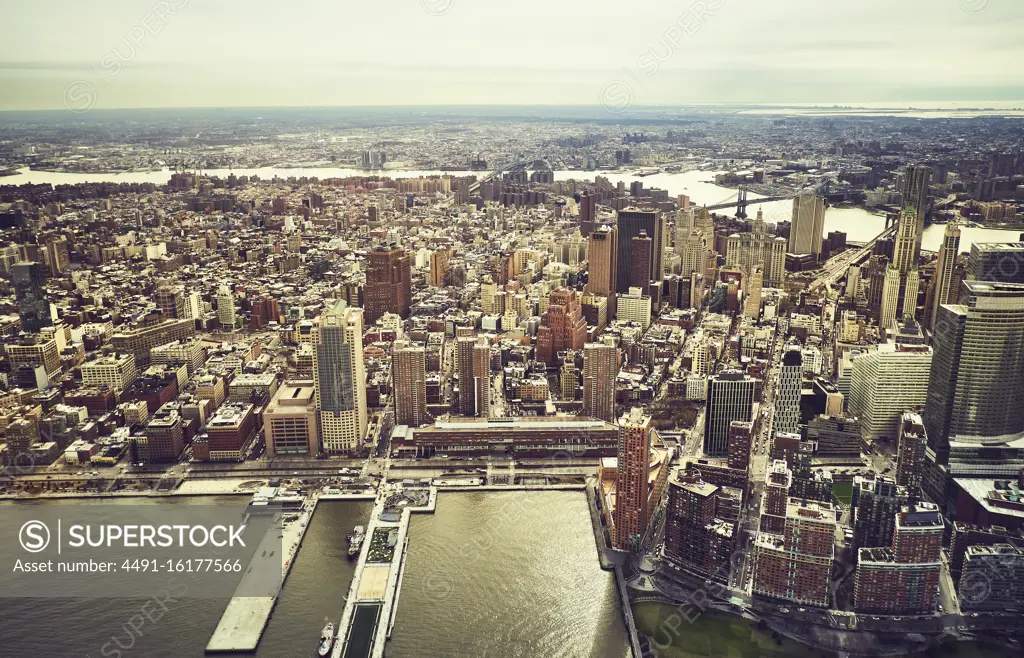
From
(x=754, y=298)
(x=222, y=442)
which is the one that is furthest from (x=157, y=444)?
(x=754, y=298)

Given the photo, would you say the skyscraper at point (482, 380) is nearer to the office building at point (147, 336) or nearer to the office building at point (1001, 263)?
the office building at point (147, 336)

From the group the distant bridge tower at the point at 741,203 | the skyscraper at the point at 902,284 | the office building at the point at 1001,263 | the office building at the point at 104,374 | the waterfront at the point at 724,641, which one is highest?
the office building at the point at 1001,263

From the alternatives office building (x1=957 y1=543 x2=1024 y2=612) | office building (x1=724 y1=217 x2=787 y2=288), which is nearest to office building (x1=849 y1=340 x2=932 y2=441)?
office building (x1=957 y1=543 x2=1024 y2=612)

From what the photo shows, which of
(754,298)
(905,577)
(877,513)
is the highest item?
(754,298)

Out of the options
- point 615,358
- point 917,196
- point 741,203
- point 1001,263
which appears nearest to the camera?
point 1001,263

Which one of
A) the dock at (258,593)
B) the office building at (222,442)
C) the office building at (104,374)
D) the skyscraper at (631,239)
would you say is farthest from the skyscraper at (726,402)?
the office building at (104,374)

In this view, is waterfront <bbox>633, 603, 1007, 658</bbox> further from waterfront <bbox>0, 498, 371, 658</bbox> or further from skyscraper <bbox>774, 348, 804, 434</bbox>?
skyscraper <bbox>774, 348, 804, 434</bbox>

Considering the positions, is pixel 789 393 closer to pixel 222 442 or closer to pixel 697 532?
pixel 697 532

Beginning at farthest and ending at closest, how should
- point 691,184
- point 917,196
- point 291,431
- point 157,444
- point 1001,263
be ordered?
point 691,184
point 917,196
point 291,431
point 157,444
point 1001,263
